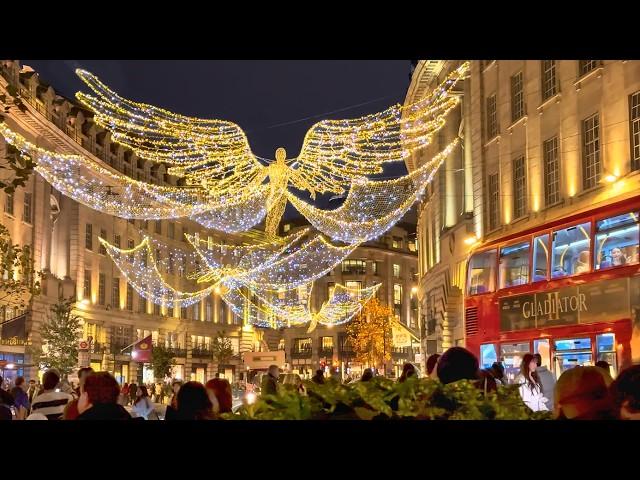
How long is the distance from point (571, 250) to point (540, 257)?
38.3 inches

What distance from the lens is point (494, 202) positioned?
33.4 m

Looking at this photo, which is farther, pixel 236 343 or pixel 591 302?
pixel 236 343

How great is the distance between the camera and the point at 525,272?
696 inches

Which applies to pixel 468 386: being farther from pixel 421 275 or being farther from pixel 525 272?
pixel 421 275

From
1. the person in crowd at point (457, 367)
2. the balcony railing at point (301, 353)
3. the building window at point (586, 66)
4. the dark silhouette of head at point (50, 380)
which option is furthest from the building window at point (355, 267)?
the person in crowd at point (457, 367)

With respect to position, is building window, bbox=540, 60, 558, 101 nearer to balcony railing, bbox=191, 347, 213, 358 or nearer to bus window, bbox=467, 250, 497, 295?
bus window, bbox=467, 250, 497, 295

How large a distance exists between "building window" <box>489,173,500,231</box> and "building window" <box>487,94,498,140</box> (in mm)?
1582

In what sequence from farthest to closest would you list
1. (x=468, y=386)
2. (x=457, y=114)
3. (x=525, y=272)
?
(x=457, y=114) → (x=525, y=272) → (x=468, y=386)

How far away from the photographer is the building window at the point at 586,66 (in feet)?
80.4

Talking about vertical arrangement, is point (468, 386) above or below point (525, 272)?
below

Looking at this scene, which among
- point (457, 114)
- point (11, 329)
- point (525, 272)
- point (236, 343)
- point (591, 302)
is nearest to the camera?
point (591, 302)
